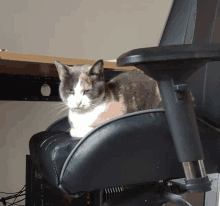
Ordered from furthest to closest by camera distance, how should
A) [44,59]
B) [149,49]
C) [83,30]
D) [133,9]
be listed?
[133,9]
[83,30]
[44,59]
[149,49]

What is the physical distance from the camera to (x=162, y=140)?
505mm

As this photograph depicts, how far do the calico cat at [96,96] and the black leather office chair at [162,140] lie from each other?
174 mm

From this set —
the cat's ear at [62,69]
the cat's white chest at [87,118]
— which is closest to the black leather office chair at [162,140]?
the cat's white chest at [87,118]

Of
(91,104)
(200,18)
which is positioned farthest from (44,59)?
(200,18)

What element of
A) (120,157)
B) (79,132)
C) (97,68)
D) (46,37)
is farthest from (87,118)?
(46,37)

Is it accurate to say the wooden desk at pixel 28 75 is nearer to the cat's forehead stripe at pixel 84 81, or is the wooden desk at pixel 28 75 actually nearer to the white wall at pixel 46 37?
the cat's forehead stripe at pixel 84 81

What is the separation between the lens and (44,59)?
2.94ft

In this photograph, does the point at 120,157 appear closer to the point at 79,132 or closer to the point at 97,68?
the point at 79,132

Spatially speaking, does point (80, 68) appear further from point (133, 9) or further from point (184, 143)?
point (133, 9)

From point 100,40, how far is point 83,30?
0.52 ft

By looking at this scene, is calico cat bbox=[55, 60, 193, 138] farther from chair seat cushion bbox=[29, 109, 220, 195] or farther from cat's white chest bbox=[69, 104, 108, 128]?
chair seat cushion bbox=[29, 109, 220, 195]

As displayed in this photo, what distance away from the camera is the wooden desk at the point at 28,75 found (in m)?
0.88

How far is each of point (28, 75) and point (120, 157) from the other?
73 cm

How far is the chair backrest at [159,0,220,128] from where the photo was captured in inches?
22.5
